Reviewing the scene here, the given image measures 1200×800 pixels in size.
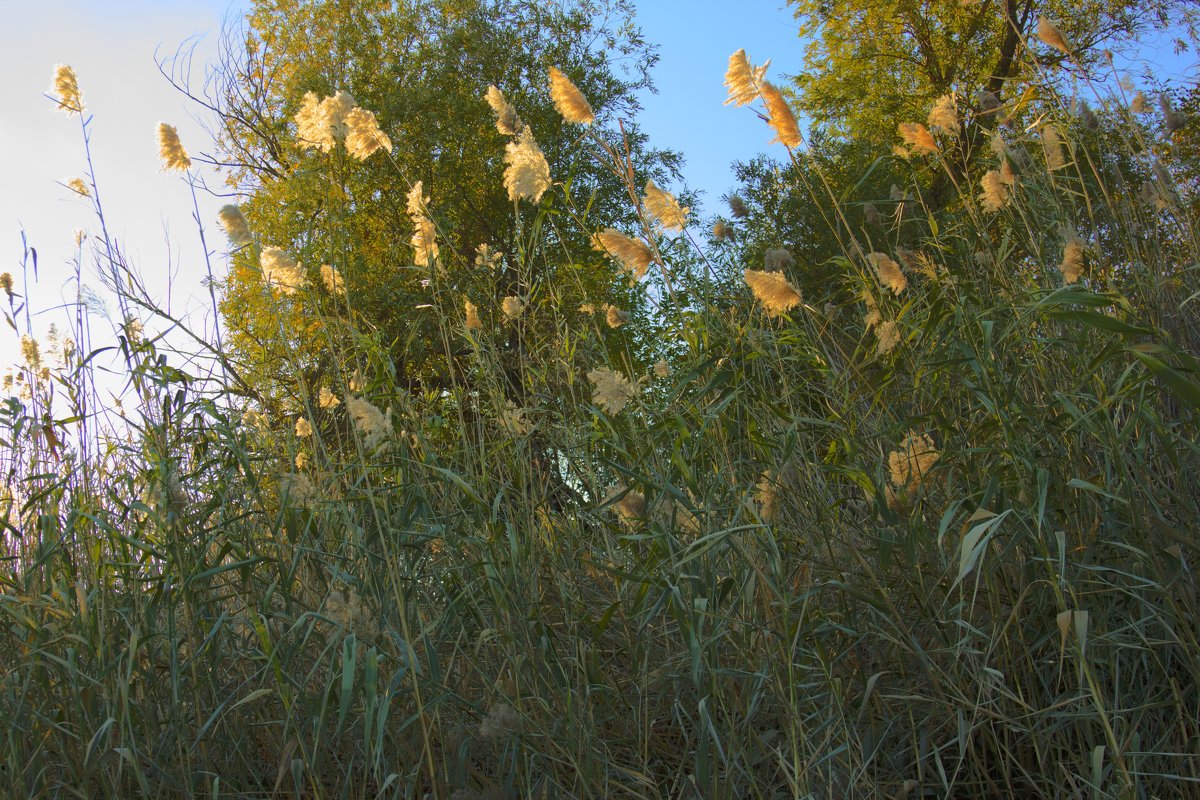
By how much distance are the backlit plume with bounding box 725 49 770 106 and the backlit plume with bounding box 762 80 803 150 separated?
1.2 inches

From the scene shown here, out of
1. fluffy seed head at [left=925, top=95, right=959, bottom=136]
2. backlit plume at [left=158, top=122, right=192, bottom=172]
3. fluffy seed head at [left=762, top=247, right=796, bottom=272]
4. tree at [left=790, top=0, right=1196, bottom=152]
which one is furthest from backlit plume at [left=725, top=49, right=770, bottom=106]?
tree at [left=790, top=0, right=1196, bottom=152]

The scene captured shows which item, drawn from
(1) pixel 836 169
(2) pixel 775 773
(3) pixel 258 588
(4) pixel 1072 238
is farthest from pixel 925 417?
(1) pixel 836 169

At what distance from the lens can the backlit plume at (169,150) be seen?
296cm

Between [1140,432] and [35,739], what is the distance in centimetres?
301

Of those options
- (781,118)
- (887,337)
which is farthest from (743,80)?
(887,337)

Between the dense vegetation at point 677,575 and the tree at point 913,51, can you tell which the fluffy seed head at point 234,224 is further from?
the tree at point 913,51

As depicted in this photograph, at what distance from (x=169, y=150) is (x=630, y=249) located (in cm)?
157

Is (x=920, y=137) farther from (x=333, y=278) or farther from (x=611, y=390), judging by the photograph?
(x=333, y=278)

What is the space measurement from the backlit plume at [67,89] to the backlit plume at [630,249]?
224 cm

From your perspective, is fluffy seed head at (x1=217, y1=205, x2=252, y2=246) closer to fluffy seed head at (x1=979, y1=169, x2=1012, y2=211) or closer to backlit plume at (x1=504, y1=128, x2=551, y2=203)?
backlit plume at (x1=504, y1=128, x2=551, y2=203)

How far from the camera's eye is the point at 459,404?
2865 millimetres

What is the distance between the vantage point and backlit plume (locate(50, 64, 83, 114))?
345 cm

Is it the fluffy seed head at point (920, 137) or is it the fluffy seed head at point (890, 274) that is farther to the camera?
the fluffy seed head at point (920, 137)

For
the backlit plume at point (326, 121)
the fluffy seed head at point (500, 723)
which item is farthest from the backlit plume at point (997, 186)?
the fluffy seed head at point (500, 723)
